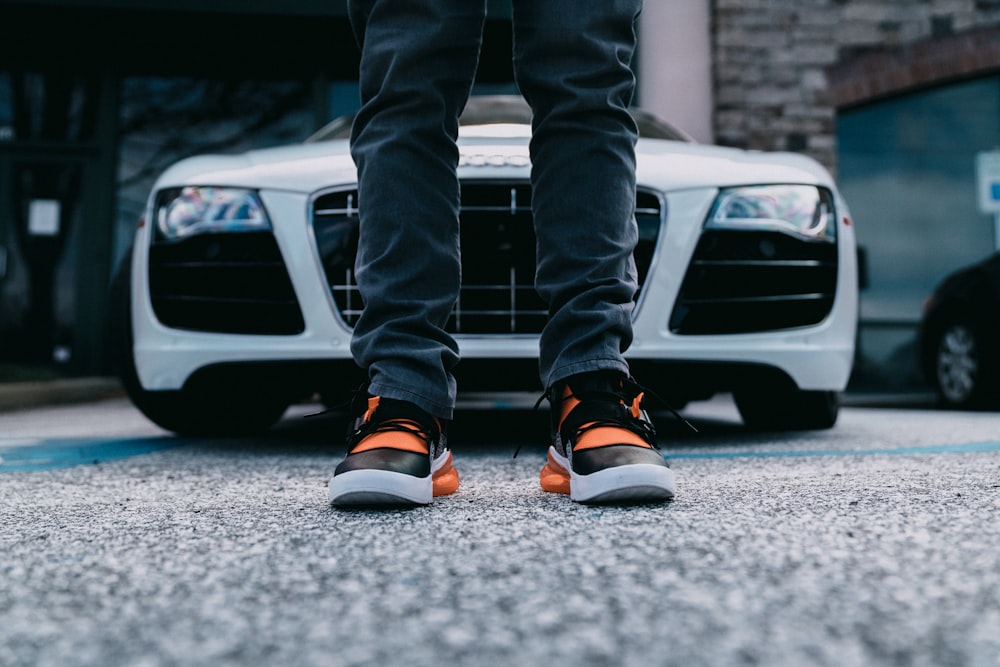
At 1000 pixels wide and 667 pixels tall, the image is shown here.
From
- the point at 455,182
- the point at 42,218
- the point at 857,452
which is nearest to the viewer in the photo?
the point at 455,182

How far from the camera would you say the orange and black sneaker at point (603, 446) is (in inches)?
44.6

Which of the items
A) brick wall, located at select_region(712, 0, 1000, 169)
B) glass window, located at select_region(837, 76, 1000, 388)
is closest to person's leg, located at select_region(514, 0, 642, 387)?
brick wall, located at select_region(712, 0, 1000, 169)

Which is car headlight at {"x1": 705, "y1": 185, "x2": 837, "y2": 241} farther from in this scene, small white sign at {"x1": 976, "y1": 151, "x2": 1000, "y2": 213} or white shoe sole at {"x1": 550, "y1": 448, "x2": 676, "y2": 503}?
small white sign at {"x1": 976, "y1": 151, "x2": 1000, "y2": 213}

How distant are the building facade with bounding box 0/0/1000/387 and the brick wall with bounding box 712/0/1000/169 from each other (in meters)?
0.01

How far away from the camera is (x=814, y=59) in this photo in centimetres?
706

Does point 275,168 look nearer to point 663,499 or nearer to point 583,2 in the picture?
point 583,2

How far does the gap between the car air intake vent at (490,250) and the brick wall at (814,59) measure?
17.1 feet

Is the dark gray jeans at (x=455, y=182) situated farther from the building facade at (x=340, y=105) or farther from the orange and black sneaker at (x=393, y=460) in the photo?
the building facade at (x=340, y=105)

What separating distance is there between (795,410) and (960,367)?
98.6 inches

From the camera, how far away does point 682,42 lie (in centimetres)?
708

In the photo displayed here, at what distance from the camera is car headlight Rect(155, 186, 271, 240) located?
208cm

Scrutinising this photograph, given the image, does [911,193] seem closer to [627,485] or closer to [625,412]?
[625,412]

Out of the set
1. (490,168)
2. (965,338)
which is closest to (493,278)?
(490,168)

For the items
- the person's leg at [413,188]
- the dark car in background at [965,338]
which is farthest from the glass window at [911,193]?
the person's leg at [413,188]
